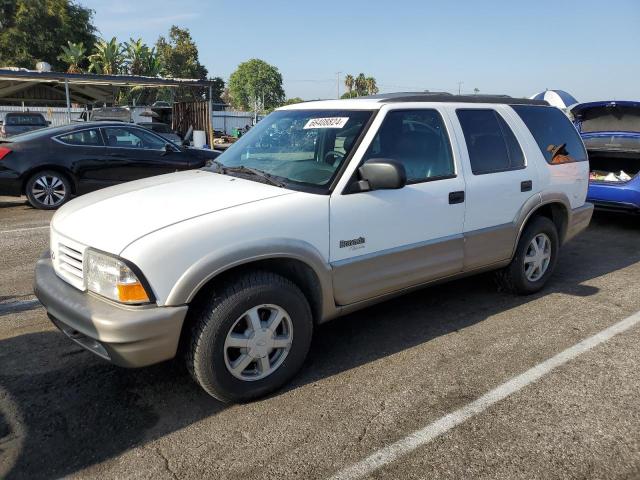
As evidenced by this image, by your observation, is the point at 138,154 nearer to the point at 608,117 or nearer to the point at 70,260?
the point at 70,260

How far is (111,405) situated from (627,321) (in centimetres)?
388

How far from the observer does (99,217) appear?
2.91 m

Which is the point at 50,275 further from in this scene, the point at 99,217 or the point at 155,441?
the point at 155,441

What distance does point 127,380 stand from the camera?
3.18 meters

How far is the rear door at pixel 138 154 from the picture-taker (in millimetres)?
8992

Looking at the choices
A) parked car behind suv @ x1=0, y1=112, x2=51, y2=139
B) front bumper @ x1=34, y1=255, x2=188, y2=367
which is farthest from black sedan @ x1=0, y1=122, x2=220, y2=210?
parked car behind suv @ x1=0, y1=112, x2=51, y2=139

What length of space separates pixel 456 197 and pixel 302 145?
1.19 m

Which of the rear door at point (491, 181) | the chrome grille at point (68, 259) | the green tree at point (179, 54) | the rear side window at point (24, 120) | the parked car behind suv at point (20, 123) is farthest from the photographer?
the green tree at point (179, 54)

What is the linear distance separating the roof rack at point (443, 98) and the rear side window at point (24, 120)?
18.1 meters

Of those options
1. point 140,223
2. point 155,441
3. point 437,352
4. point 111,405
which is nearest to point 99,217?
point 140,223

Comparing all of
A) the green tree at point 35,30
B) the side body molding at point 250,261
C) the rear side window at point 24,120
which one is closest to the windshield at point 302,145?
the side body molding at point 250,261

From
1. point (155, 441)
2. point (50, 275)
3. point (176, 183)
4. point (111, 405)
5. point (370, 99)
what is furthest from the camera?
point (370, 99)

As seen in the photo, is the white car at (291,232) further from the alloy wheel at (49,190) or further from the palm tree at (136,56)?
the palm tree at (136,56)

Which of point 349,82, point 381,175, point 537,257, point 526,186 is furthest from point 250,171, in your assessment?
point 349,82
